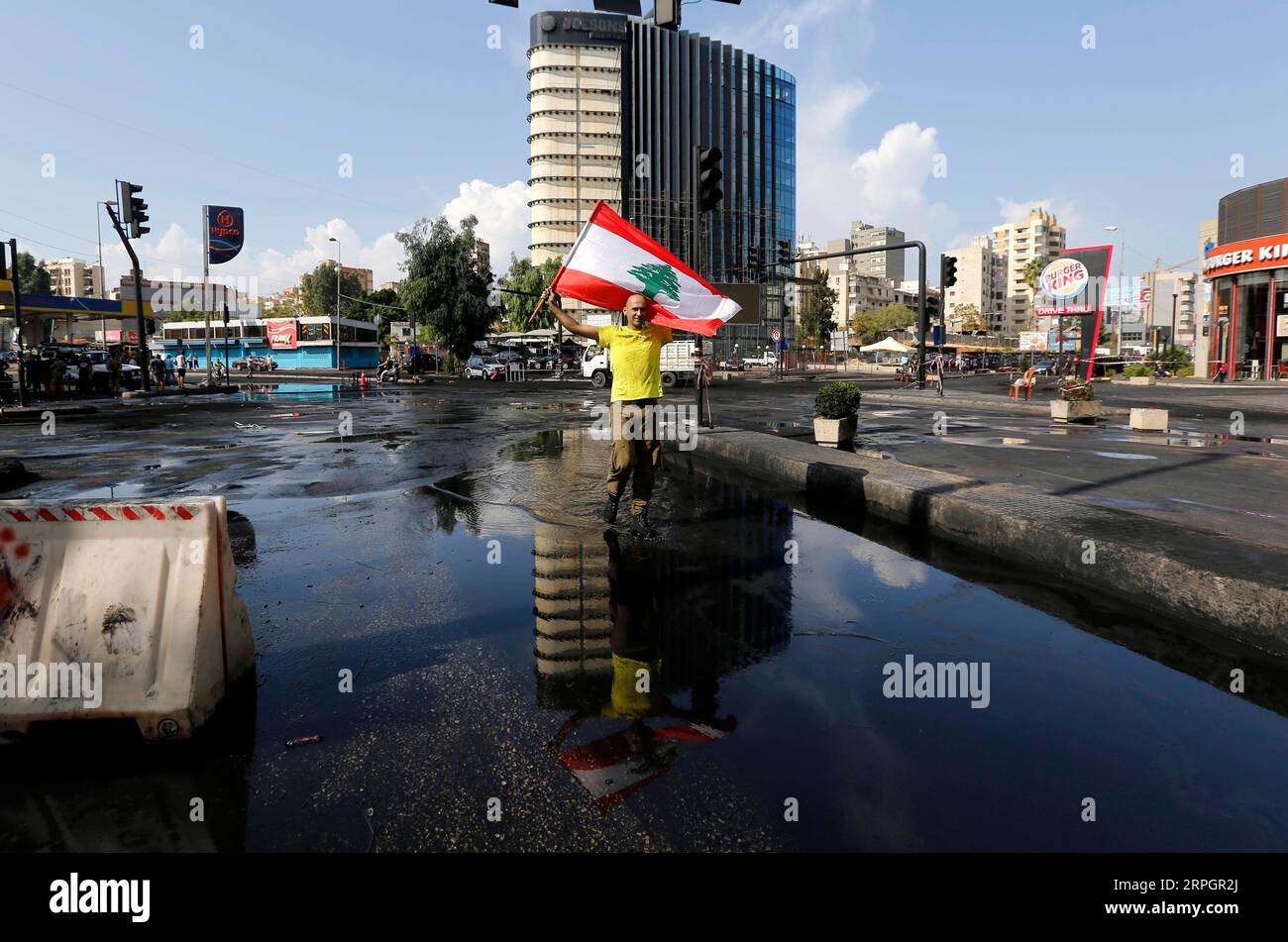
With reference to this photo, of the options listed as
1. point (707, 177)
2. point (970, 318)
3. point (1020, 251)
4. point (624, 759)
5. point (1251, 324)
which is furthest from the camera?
point (1020, 251)

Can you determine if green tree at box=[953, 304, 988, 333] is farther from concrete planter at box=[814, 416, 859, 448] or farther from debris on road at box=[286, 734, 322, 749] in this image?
debris on road at box=[286, 734, 322, 749]

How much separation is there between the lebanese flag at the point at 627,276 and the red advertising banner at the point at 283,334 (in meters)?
76.1

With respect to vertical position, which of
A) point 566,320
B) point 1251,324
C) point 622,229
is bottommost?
point 566,320

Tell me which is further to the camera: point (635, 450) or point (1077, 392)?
point (1077, 392)

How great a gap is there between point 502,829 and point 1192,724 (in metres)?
3.08

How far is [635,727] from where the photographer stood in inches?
137

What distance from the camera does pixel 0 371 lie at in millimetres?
28062

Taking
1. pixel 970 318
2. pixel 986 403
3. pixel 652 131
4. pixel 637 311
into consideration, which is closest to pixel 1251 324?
pixel 986 403

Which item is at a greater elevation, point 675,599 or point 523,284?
point 523,284

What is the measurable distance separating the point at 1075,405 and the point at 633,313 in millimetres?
17610

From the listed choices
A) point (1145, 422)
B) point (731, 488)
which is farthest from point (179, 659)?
point (1145, 422)

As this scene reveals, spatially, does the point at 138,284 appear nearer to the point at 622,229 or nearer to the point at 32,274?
the point at 622,229

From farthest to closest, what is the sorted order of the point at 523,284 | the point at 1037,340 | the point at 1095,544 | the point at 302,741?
the point at 523,284
the point at 1037,340
the point at 1095,544
the point at 302,741

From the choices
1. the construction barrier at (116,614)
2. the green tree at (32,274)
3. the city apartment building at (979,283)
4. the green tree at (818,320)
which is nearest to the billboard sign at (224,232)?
the construction barrier at (116,614)
